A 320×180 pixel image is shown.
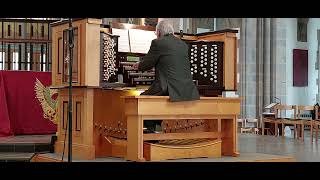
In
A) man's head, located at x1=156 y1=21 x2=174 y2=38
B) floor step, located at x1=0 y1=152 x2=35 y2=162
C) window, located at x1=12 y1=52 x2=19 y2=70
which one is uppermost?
man's head, located at x1=156 y1=21 x2=174 y2=38

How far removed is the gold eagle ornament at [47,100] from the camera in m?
7.89

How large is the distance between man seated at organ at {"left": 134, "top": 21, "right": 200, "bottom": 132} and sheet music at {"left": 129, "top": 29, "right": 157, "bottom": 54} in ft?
2.84

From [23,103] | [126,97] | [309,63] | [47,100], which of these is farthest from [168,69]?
[309,63]

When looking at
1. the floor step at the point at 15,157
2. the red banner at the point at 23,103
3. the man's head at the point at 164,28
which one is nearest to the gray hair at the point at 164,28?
the man's head at the point at 164,28

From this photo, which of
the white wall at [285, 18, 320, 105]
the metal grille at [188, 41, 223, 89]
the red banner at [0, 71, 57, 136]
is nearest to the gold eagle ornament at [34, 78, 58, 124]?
the red banner at [0, 71, 57, 136]

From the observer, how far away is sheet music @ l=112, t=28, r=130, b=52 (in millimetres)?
6819

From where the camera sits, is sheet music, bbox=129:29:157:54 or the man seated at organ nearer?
the man seated at organ

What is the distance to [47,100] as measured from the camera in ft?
26.3

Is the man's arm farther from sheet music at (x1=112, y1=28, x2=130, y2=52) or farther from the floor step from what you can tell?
the floor step

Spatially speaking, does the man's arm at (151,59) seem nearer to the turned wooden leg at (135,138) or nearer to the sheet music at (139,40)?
the turned wooden leg at (135,138)

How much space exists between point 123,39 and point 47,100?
1.84 metres

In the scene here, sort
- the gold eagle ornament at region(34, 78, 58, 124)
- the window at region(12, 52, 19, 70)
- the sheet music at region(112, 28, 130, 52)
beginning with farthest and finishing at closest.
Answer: the window at region(12, 52, 19, 70)
the gold eagle ornament at region(34, 78, 58, 124)
the sheet music at region(112, 28, 130, 52)
